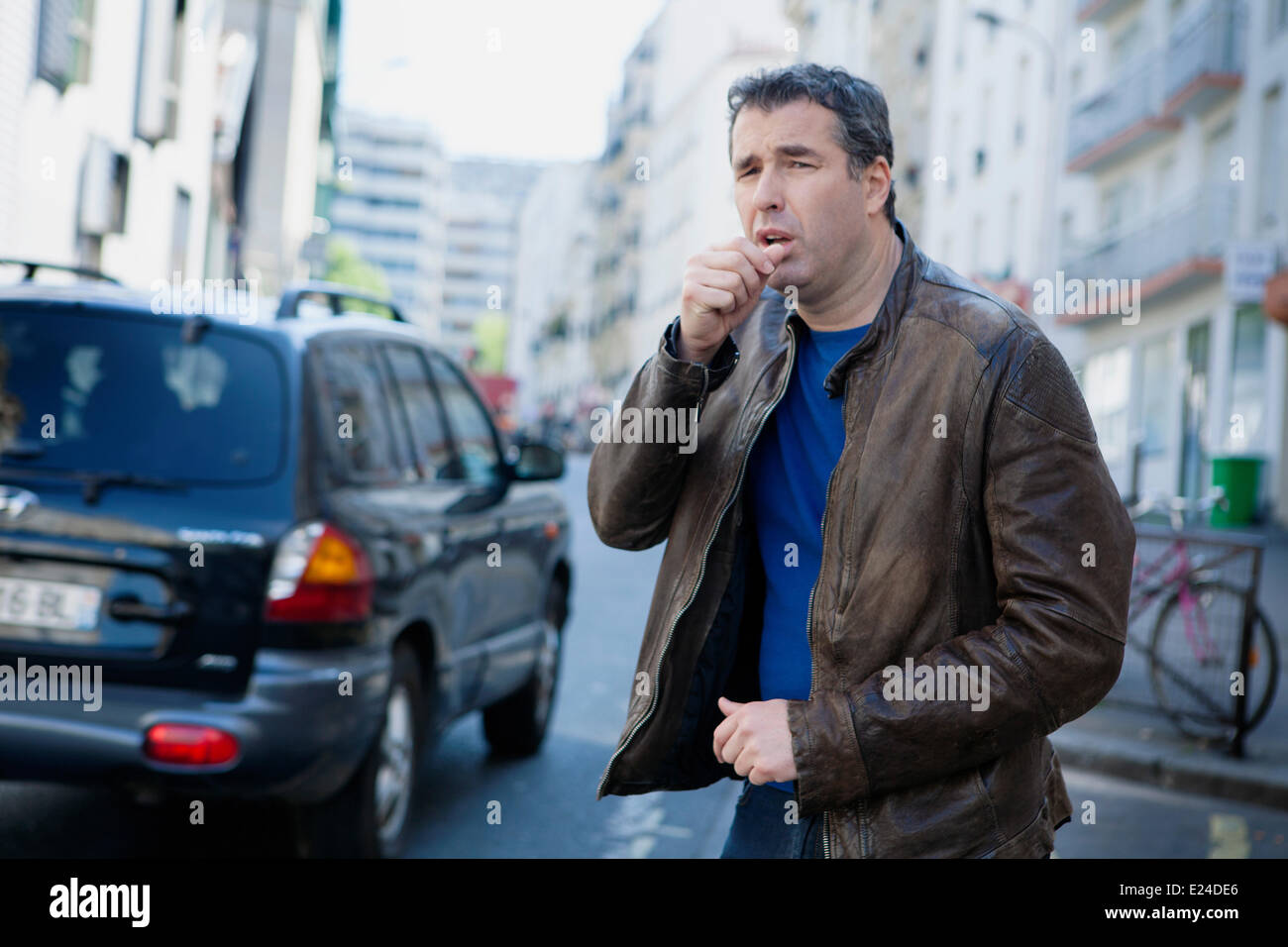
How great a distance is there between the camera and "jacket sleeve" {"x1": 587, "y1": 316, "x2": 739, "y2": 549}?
2447mm

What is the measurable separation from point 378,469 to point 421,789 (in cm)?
195

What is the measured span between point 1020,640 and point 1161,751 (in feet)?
21.0

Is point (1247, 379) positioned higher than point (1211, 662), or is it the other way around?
point (1247, 379)

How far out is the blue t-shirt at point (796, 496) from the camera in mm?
2459

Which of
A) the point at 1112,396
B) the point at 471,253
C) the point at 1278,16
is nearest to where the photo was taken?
the point at 1278,16

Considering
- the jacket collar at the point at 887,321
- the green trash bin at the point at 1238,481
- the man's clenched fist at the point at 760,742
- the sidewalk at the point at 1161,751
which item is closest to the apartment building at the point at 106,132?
the sidewalk at the point at 1161,751

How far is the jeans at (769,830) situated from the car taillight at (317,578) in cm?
222

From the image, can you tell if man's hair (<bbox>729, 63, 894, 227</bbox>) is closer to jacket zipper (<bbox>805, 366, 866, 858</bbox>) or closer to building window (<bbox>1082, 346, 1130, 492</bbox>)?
jacket zipper (<bbox>805, 366, 866, 858</bbox>)

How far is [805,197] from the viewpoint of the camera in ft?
8.05

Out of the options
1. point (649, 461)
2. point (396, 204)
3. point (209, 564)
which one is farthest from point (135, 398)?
point (396, 204)

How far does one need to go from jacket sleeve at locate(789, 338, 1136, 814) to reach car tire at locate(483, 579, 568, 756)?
195 inches
